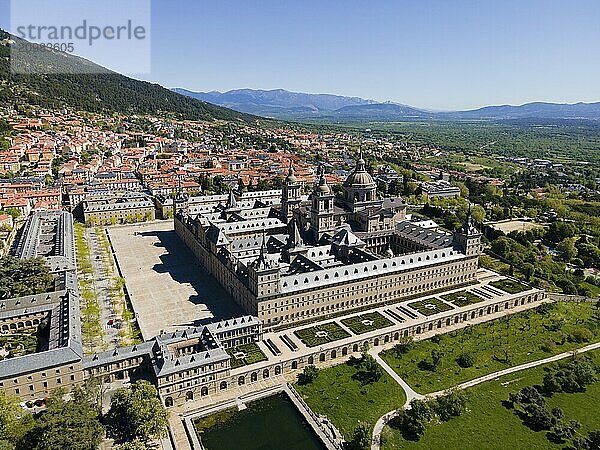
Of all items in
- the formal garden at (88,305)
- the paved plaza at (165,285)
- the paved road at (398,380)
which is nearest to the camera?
the paved road at (398,380)

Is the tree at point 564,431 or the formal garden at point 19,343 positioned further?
the formal garden at point 19,343

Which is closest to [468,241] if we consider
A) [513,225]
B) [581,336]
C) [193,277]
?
[581,336]

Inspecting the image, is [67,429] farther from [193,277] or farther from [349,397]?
[193,277]

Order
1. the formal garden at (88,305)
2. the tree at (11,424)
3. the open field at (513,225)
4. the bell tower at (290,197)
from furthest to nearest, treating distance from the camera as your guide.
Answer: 1. the open field at (513,225)
2. the bell tower at (290,197)
3. the formal garden at (88,305)
4. the tree at (11,424)

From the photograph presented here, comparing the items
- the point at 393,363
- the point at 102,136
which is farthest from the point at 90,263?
the point at 102,136

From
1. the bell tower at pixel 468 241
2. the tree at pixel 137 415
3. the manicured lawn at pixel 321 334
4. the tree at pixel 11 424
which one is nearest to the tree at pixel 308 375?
the manicured lawn at pixel 321 334

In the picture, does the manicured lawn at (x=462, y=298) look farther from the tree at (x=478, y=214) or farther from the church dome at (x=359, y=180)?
the tree at (x=478, y=214)

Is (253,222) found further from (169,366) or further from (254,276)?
(169,366)
